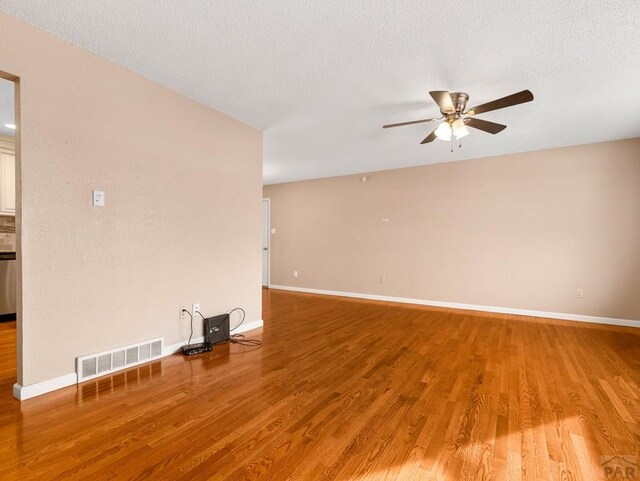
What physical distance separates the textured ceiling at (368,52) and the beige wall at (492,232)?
1010 mm

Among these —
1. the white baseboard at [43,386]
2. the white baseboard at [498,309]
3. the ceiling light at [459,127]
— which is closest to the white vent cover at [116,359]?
the white baseboard at [43,386]

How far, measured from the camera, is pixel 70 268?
7.08 ft

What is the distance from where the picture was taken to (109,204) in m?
2.37

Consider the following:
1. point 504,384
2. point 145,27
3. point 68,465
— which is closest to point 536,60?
point 504,384

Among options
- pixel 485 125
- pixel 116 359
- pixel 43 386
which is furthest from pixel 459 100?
pixel 43 386

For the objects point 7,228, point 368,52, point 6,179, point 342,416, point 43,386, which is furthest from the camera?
point 7,228

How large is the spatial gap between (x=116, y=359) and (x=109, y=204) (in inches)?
48.8

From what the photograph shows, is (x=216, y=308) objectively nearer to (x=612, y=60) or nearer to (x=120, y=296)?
(x=120, y=296)

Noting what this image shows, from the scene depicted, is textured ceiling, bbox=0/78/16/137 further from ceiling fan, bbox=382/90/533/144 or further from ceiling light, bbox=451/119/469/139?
ceiling light, bbox=451/119/469/139

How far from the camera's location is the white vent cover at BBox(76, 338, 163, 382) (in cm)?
224

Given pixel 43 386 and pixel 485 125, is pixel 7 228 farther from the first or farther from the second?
pixel 485 125

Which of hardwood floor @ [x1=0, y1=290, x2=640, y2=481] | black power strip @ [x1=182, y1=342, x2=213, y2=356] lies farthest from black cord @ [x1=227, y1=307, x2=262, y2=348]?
black power strip @ [x1=182, y1=342, x2=213, y2=356]

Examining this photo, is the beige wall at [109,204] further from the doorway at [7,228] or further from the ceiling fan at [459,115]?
the ceiling fan at [459,115]

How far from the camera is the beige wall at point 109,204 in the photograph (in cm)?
199
